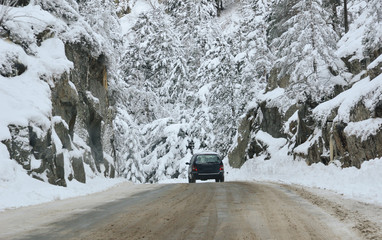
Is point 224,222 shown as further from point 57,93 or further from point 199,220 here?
point 57,93

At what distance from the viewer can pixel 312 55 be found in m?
22.2

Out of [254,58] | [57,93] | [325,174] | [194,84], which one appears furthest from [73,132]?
[194,84]

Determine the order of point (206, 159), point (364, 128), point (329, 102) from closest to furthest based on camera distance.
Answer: point (364, 128), point (329, 102), point (206, 159)

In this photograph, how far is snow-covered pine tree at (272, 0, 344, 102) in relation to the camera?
22.2 m

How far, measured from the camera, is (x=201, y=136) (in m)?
38.7

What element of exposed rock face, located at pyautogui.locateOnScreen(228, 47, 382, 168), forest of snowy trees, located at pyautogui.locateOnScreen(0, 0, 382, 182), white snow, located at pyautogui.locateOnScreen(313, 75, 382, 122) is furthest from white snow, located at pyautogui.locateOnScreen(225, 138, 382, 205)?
white snow, located at pyautogui.locateOnScreen(313, 75, 382, 122)

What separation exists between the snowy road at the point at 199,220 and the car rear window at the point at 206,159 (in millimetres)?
11208

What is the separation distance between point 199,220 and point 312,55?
17.2m

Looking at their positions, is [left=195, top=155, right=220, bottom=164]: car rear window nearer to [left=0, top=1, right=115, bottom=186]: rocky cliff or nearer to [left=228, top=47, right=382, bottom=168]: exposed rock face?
[left=228, top=47, right=382, bottom=168]: exposed rock face

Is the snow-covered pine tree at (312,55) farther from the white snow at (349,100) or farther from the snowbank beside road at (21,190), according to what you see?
the snowbank beside road at (21,190)

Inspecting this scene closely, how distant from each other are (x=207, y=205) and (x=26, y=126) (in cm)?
683

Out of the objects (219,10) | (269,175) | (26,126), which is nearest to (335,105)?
(269,175)

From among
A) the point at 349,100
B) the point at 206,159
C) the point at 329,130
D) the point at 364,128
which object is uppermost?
the point at 349,100

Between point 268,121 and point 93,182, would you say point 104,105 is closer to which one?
point 93,182
